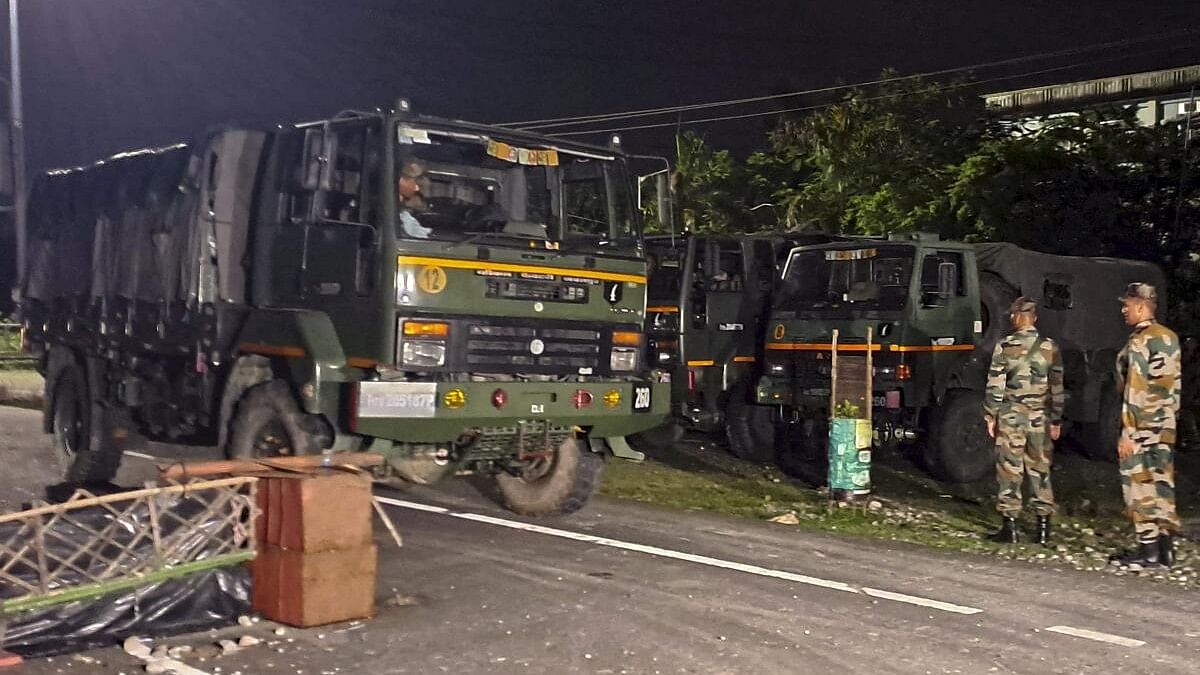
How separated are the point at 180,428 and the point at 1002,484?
242 inches

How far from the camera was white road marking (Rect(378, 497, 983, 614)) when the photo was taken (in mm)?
7516

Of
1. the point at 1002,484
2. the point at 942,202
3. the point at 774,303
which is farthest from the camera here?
the point at 942,202

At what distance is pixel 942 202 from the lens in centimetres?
2252

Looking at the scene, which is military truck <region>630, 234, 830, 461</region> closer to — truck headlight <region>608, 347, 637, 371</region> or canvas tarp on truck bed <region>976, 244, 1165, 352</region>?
canvas tarp on truck bed <region>976, 244, 1165, 352</region>

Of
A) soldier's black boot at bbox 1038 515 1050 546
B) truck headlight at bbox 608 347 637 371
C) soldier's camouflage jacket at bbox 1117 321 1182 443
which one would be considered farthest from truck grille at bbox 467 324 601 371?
soldier's camouflage jacket at bbox 1117 321 1182 443

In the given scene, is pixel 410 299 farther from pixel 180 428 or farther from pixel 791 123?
pixel 791 123

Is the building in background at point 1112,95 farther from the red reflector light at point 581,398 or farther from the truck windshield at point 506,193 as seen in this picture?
the red reflector light at point 581,398

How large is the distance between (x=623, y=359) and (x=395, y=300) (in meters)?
1.95

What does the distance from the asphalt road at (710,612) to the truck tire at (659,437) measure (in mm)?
5026

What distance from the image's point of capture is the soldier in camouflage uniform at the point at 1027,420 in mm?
9445

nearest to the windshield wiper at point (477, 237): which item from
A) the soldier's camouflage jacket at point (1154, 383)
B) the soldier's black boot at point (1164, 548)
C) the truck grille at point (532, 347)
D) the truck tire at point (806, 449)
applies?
the truck grille at point (532, 347)

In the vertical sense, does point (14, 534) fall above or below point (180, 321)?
below

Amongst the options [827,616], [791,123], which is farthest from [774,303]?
[791,123]

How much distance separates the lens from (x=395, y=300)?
8.34 m
